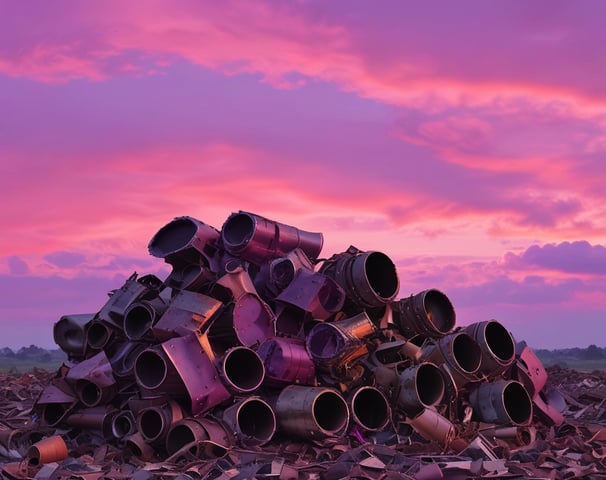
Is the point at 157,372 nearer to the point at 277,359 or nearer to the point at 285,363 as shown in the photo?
the point at 277,359

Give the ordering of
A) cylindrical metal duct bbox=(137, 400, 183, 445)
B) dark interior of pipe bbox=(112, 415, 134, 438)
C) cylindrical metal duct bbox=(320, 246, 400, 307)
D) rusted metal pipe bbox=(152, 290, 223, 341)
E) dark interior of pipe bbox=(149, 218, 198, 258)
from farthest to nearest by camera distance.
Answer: dark interior of pipe bbox=(149, 218, 198, 258) → cylindrical metal duct bbox=(320, 246, 400, 307) → dark interior of pipe bbox=(112, 415, 134, 438) → rusted metal pipe bbox=(152, 290, 223, 341) → cylindrical metal duct bbox=(137, 400, 183, 445)

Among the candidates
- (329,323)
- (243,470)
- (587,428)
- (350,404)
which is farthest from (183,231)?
(587,428)

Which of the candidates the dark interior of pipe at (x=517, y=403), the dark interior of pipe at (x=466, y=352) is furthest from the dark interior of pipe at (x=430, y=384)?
the dark interior of pipe at (x=517, y=403)

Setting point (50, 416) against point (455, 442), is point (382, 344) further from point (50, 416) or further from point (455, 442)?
point (50, 416)

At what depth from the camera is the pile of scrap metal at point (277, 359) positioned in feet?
46.3

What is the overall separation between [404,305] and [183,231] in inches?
176

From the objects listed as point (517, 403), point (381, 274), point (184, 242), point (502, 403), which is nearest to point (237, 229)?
point (184, 242)

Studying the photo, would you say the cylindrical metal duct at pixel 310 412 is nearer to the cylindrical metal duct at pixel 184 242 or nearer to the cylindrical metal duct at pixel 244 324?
the cylindrical metal duct at pixel 244 324

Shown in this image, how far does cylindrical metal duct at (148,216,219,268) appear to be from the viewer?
1681 centimetres

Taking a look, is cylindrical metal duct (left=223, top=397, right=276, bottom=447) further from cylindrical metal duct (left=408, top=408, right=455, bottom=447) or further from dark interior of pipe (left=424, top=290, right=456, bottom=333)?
dark interior of pipe (left=424, top=290, right=456, bottom=333)

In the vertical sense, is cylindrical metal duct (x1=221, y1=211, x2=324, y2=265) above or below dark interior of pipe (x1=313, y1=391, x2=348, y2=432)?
above

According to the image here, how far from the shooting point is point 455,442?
14.6 metres

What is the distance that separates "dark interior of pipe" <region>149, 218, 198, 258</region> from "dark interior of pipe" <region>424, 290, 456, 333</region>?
182 inches

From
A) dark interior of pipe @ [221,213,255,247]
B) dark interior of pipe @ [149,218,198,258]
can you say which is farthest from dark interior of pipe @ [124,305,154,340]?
dark interior of pipe @ [221,213,255,247]
